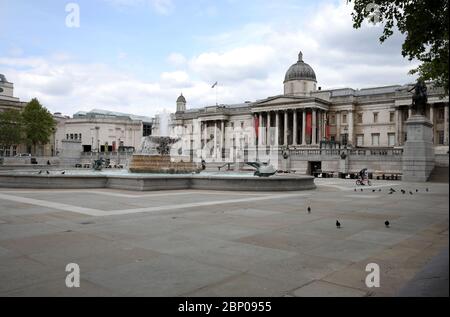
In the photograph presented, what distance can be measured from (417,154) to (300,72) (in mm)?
64079

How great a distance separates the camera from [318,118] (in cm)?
8512

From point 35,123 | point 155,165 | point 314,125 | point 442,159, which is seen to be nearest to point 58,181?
point 155,165

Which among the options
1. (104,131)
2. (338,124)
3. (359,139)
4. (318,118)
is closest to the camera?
(318,118)

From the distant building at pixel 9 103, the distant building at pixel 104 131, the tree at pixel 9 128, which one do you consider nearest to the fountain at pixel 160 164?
the tree at pixel 9 128

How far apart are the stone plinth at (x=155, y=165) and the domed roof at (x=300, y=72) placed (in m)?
72.4

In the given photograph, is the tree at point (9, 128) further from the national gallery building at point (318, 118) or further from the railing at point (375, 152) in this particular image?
the railing at point (375, 152)

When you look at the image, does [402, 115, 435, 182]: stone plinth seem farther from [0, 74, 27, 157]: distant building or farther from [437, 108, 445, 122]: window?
[0, 74, 27, 157]: distant building

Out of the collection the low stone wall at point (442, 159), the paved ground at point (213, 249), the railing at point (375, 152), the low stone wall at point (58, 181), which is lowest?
the paved ground at point (213, 249)

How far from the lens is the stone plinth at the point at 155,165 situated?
28016 mm

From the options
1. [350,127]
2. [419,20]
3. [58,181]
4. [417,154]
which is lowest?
[58,181]

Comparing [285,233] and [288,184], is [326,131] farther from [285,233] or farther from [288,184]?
[285,233]

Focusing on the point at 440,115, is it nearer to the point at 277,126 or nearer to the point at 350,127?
the point at 350,127

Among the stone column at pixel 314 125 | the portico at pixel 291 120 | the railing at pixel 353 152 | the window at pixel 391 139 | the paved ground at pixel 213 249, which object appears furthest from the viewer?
the portico at pixel 291 120
